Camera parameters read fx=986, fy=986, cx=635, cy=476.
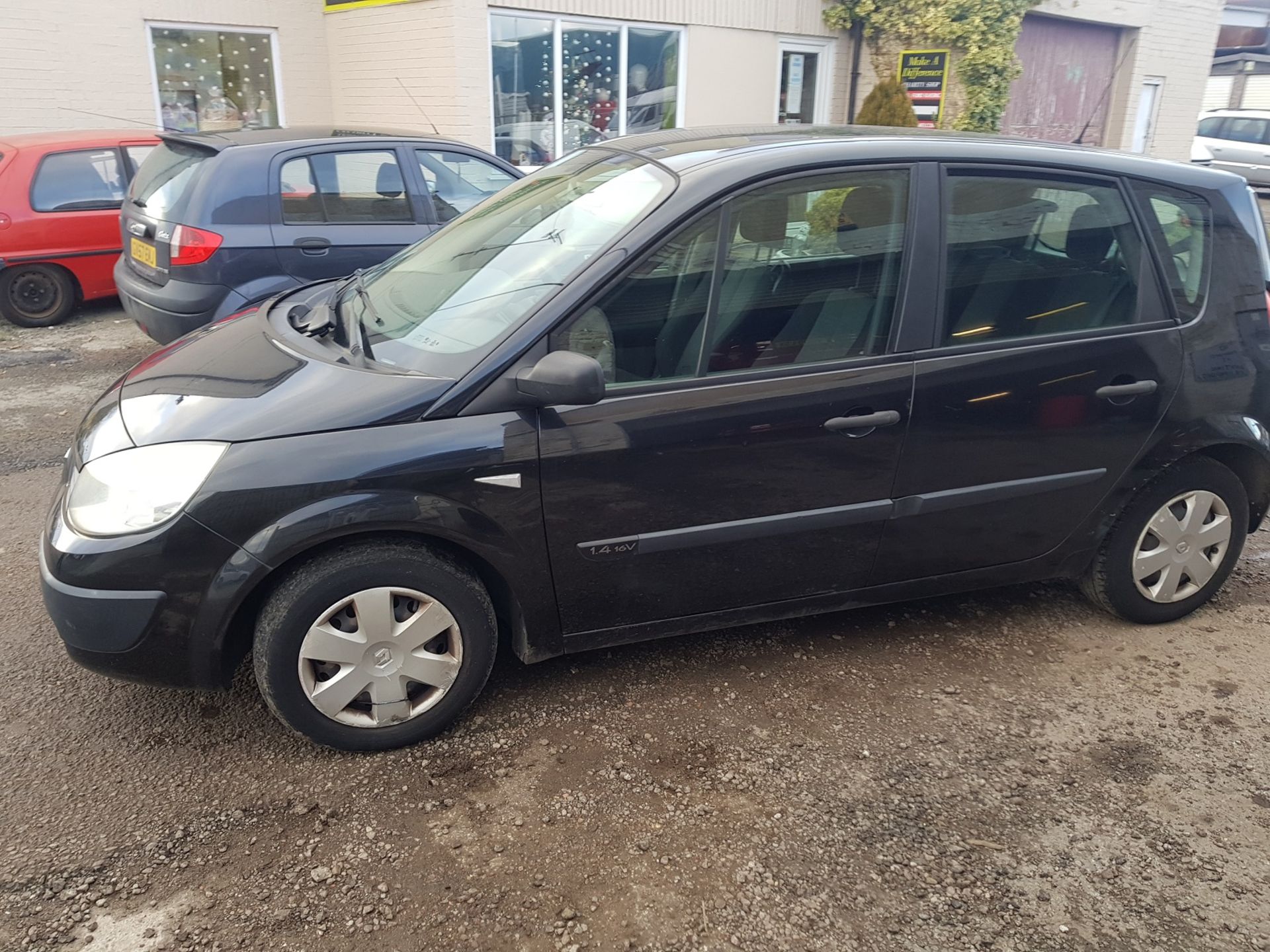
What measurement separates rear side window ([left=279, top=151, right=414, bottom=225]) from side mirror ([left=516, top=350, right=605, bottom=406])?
411 centimetres

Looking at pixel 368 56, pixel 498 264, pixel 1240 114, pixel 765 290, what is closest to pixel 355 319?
pixel 498 264

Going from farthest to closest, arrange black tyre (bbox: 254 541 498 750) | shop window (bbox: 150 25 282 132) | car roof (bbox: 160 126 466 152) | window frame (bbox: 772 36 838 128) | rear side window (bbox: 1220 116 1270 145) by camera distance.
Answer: rear side window (bbox: 1220 116 1270 145) → window frame (bbox: 772 36 838 128) → shop window (bbox: 150 25 282 132) → car roof (bbox: 160 126 466 152) → black tyre (bbox: 254 541 498 750)

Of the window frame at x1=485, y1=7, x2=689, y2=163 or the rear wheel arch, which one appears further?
the window frame at x1=485, y1=7, x2=689, y2=163

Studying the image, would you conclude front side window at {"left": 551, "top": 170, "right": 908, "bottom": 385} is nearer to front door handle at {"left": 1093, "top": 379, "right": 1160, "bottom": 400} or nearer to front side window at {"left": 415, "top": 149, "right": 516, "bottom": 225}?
front door handle at {"left": 1093, "top": 379, "right": 1160, "bottom": 400}

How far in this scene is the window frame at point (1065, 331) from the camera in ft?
10.6

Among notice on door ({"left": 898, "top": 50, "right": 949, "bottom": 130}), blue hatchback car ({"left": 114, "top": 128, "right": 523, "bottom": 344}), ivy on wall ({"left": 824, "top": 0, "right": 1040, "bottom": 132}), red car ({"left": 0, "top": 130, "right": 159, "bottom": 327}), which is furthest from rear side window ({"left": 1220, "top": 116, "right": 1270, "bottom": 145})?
red car ({"left": 0, "top": 130, "right": 159, "bottom": 327})

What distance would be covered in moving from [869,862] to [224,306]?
5.00 metres

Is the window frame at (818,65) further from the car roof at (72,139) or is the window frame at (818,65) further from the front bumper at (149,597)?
the front bumper at (149,597)

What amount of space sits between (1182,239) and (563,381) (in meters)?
2.39

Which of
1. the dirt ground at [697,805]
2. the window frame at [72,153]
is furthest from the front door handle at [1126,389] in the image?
the window frame at [72,153]

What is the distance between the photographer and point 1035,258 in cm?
338

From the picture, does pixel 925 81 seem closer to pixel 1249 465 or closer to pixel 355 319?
pixel 1249 465

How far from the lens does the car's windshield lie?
9.77 feet

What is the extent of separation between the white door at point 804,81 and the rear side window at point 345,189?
709cm
